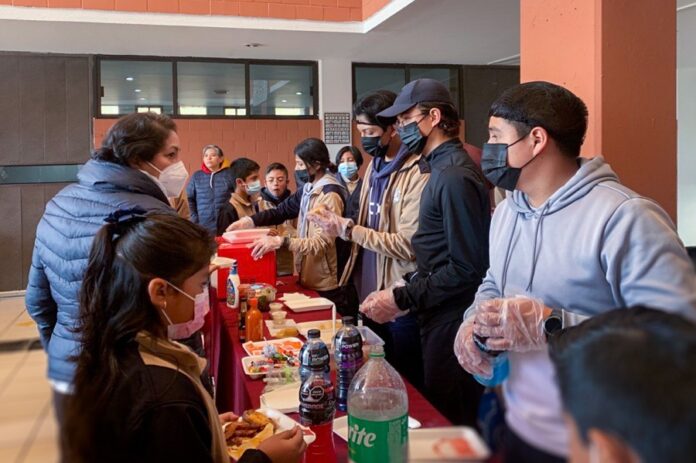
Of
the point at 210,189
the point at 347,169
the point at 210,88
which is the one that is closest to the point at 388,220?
the point at 347,169

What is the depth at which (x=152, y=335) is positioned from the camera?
43.8 inches

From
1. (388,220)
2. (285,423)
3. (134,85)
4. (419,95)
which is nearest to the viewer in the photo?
(285,423)

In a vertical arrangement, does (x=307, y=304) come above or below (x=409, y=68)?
below

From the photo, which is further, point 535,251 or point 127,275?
point 535,251

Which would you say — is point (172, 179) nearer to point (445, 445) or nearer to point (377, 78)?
point (445, 445)

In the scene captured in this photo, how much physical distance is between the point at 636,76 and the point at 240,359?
1812mm

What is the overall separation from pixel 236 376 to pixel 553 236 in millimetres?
1278

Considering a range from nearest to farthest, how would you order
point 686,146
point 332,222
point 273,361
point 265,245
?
point 273,361 < point 332,222 < point 265,245 < point 686,146

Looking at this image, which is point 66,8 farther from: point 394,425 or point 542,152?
point 394,425

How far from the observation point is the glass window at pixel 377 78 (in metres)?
7.34

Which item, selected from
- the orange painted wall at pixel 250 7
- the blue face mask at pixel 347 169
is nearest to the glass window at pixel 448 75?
the orange painted wall at pixel 250 7

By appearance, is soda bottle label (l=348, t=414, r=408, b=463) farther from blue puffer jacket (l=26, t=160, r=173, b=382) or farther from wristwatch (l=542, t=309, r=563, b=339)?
blue puffer jacket (l=26, t=160, r=173, b=382)

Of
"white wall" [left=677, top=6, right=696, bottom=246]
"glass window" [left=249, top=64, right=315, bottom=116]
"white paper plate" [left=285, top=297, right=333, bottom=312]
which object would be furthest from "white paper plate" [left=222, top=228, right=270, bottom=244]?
"white wall" [left=677, top=6, right=696, bottom=246]

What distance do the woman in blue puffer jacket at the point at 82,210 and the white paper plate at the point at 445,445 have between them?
155 centimetres
